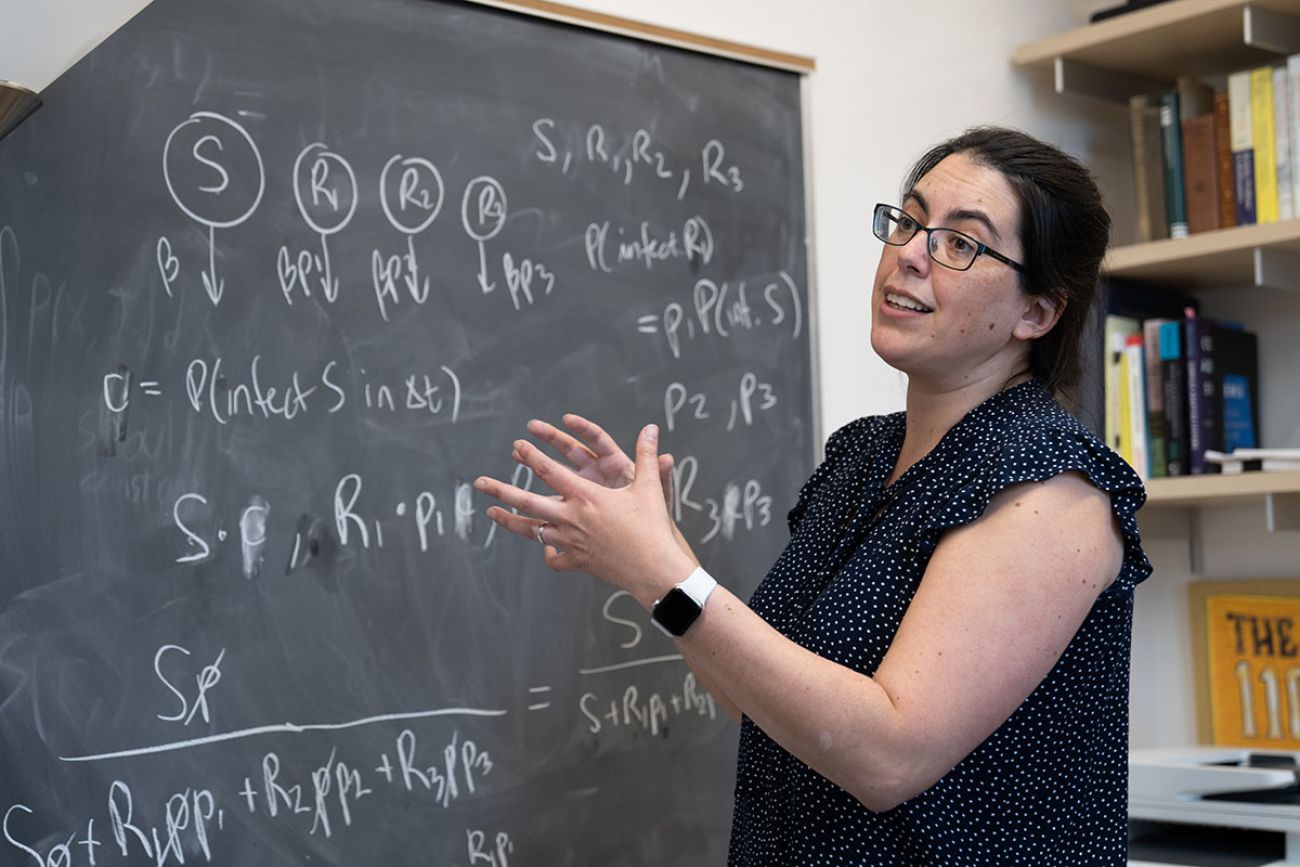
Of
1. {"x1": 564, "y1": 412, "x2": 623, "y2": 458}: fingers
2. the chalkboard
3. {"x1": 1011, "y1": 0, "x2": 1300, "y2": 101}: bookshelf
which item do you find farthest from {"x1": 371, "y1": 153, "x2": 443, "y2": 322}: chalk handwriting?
{"x1": 1011, "y1": 0, "x2": 1300, "y2": 101}: bookshelf

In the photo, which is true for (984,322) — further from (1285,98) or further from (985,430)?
(1285,98)

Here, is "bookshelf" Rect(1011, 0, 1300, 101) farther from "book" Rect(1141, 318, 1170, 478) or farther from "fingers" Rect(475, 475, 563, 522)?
"fingers" Rect(475, 475, 563, 522)

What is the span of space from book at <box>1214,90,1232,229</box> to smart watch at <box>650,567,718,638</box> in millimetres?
1635

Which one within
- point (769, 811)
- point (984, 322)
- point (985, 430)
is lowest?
point (769, 811)

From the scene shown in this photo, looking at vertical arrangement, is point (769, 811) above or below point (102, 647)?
below

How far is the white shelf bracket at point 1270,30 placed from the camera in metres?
2.29

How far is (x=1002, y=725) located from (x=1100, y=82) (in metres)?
1.71

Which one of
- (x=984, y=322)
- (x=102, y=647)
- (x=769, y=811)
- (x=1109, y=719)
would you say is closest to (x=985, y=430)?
(x=984, y=322)

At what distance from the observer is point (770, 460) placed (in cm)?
212

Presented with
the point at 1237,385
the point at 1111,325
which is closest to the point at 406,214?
the point at 1111,325

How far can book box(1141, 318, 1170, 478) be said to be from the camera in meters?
2.46

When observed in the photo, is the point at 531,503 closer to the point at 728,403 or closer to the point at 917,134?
the point at 728,403

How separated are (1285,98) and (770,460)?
1.10m

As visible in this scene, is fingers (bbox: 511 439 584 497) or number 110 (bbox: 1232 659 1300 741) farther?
number 110 (bbox: 1232 659 1300 741)
